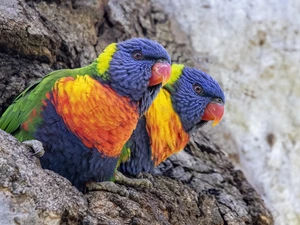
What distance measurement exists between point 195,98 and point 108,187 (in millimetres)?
1018

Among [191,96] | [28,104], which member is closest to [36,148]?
[28,104]

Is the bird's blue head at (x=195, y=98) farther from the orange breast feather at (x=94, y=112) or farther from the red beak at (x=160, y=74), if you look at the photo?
the orange breast feather at (x=94, y=112)

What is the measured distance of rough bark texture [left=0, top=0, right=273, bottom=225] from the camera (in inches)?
75.0

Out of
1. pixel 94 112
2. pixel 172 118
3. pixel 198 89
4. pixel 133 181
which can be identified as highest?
pixel 94 112

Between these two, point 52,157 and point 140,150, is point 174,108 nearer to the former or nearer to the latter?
point 140,150

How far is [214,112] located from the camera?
3.15 m

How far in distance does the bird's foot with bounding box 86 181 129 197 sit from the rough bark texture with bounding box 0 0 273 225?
47 millimetres

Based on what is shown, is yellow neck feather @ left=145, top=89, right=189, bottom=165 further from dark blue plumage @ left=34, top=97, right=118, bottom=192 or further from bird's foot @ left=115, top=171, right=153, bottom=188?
dark blue plumage @ left=34, top=97, right=118, bottom=192

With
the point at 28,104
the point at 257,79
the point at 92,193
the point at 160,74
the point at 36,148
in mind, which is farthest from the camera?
the point at 257,79

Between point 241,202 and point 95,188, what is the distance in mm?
979

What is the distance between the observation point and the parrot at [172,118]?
286cm

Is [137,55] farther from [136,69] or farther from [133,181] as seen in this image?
[133,181]

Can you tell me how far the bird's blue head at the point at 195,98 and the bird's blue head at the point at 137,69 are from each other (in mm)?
507

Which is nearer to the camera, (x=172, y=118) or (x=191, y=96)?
(x=172, y=118)
